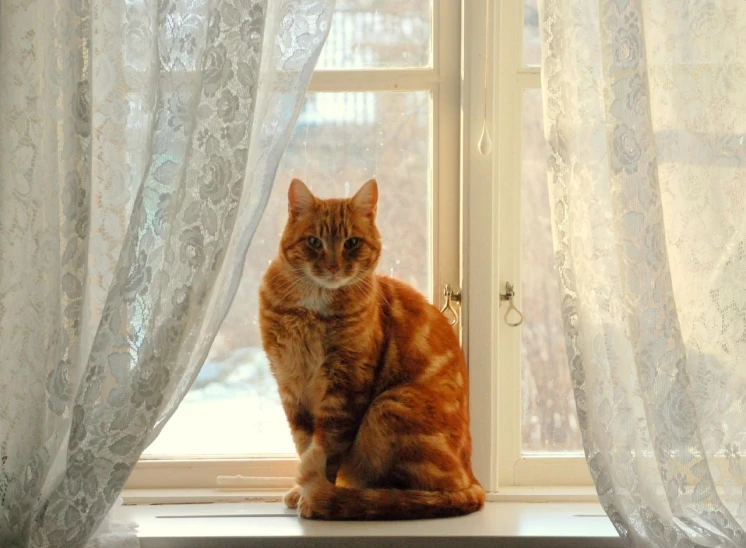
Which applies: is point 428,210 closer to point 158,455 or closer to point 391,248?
point 391,248

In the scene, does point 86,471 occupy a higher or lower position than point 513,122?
lower

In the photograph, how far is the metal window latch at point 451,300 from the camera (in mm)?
1761

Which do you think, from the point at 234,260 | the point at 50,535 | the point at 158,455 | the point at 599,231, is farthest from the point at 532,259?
the point at 50,535

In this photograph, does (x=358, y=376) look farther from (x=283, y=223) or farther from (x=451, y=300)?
(x=283, y=223)

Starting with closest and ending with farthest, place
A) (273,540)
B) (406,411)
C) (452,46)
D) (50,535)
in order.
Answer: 1. (50,535)
2. (273,540)
3. (406,411)
4. (452,46)

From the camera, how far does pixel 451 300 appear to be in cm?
176

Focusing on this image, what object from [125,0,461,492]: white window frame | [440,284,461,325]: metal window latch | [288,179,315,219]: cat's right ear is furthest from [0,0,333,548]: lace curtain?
[440,284,461,325]: metal window latch

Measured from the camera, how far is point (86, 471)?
1325 mm

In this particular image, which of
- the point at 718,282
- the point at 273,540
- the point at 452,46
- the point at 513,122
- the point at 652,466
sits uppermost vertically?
the point at 452,46

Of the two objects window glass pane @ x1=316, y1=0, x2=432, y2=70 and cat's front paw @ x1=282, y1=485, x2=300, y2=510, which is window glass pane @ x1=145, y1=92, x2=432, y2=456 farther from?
cat's front paw @ x1=282, y1=485, x2=300, y2=510

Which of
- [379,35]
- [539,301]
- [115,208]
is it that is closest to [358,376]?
[539,301]

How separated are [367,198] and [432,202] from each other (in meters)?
0.18

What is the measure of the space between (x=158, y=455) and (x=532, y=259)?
2.98ft

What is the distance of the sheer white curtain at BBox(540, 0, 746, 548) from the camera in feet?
4.34
